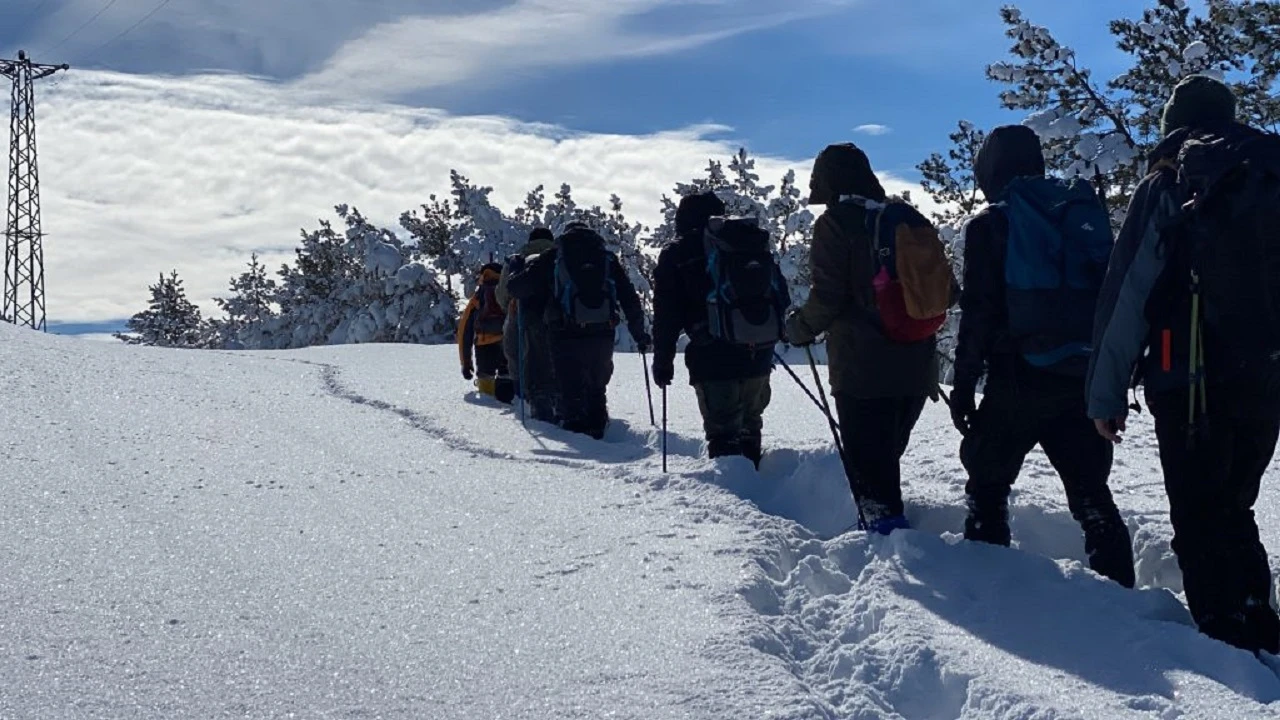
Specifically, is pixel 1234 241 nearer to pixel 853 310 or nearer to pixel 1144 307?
pixel 1144 307

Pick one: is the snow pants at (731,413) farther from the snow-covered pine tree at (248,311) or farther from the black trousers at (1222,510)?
the snow-covered pine tree at (248,311)

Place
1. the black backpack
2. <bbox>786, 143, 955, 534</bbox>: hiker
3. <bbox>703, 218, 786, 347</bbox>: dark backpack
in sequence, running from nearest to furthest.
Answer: the black backpack → <bbox>786, 143, 955, 534</bbox>: hiker → <bbox>703, 218, 786, 347</bbox>: dark backpack

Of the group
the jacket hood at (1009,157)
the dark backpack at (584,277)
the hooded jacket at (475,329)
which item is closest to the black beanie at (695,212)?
the dark backpack at (584,277)

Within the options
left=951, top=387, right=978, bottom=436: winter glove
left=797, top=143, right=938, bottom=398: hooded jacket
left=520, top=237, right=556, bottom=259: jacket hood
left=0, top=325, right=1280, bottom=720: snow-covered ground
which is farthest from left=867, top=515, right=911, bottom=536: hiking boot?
left=520, top=237, right=556, bottom=259: jacket hood

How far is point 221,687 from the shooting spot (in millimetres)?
3277

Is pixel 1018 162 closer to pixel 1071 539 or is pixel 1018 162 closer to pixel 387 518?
pixel 1071 539

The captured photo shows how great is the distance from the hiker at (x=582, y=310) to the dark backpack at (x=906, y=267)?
3525 mm

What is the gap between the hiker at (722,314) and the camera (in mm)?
6473

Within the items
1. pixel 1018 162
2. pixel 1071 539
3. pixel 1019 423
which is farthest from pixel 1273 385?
pixel 1071 539

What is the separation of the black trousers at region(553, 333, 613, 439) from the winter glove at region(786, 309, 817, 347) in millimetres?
3530

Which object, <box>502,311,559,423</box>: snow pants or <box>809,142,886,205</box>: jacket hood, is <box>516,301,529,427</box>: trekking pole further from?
<box>809,142,886,205</box>: jacket hood

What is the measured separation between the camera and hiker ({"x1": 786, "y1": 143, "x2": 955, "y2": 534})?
16.3ft

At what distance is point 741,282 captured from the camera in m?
6.48

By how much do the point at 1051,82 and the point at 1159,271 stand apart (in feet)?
72.6
